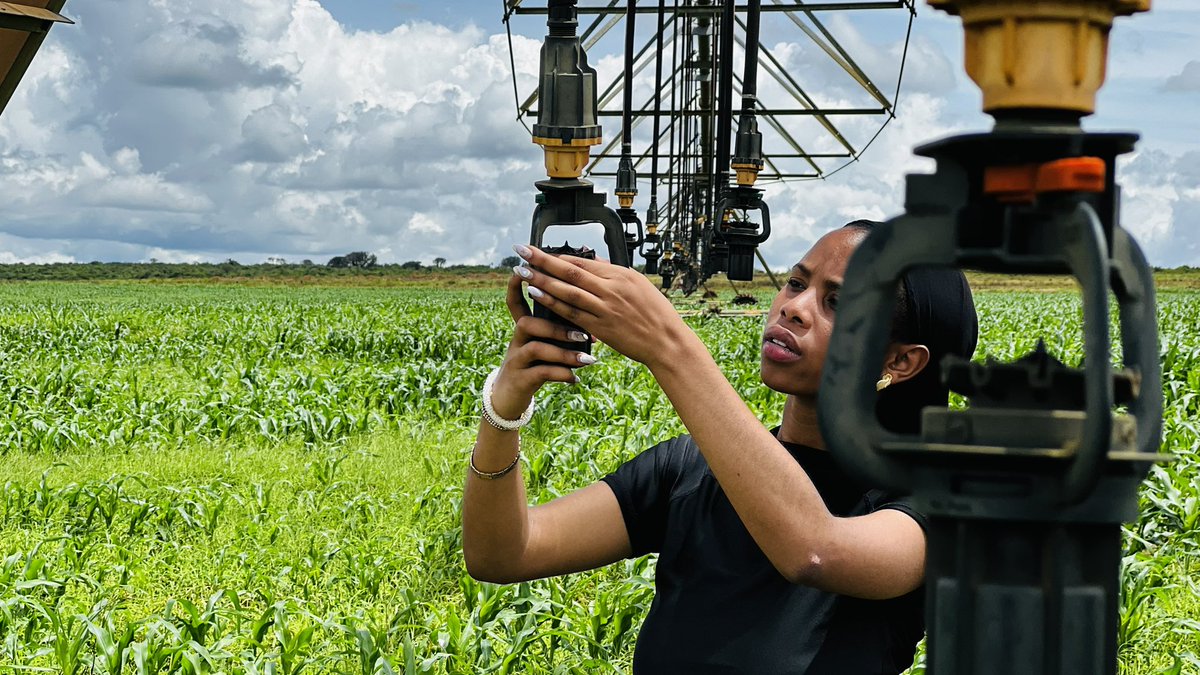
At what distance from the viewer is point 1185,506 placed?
Answer: 218 inches

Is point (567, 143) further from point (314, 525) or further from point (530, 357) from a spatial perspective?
point (314, 525)

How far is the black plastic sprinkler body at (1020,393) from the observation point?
790 mm

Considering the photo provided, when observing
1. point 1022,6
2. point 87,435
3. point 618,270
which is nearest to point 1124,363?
point 1022,6

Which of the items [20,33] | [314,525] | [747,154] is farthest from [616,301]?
[747,154]

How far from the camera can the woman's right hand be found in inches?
58.2

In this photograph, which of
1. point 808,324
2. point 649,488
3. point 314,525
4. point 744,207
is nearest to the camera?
point 808,324

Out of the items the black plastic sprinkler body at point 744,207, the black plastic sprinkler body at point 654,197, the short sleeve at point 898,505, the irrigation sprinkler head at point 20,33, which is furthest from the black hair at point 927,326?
the black plastic sprinkler body at point 654,197

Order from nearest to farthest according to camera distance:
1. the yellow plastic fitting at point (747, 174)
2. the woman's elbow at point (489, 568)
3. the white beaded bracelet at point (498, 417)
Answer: the white beaded bracelet at point (498, 417) → the woman's elbow at point (489, 568) → the yellow plastic fitting at point (747, 174)

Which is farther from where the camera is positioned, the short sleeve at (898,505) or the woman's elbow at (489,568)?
the woman's elbow at (489,568)

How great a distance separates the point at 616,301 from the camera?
136 centimetres

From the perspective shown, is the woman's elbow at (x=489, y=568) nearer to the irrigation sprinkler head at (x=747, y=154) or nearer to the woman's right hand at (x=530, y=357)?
the woman's right hand at (x=530, y=357)

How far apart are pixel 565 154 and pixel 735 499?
1.52ft

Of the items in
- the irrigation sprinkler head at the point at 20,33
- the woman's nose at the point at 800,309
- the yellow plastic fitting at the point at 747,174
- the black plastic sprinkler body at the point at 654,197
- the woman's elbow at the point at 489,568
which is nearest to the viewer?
the woman's nose at the point at 800,309

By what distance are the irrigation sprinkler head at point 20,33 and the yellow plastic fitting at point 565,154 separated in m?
1.86
